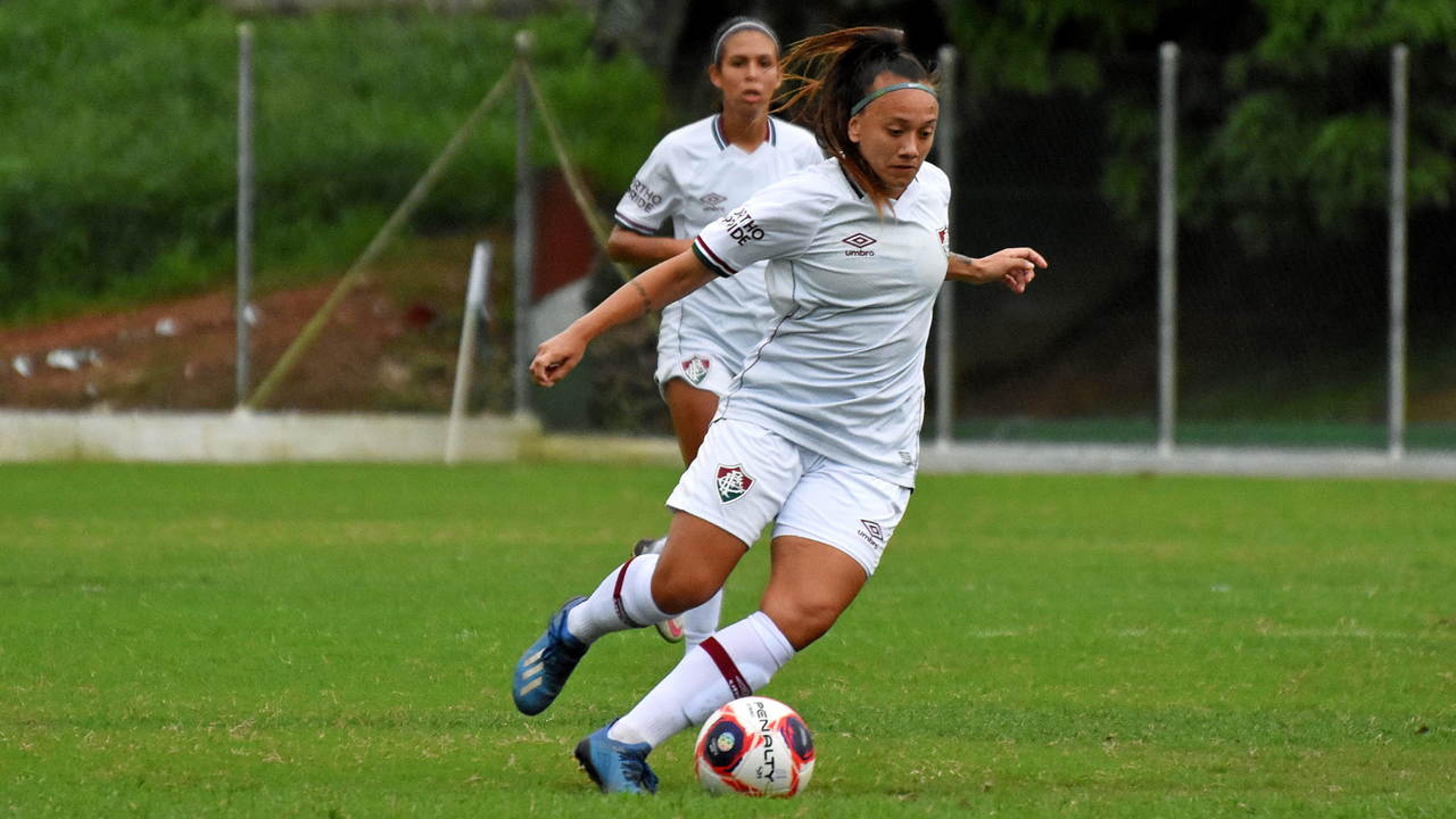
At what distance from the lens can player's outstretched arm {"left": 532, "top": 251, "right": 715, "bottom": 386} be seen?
5117 millimetres

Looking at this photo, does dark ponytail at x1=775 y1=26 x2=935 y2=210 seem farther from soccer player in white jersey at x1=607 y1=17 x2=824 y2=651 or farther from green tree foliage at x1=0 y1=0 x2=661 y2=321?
green tree foliage at x1=0 y1=0 x2=661 y2=321

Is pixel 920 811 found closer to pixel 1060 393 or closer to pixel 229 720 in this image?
pixel 229 720

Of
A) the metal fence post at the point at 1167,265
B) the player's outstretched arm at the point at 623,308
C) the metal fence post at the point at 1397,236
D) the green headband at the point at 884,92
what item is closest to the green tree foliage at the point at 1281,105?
the metal fence post at the point at 1397,236

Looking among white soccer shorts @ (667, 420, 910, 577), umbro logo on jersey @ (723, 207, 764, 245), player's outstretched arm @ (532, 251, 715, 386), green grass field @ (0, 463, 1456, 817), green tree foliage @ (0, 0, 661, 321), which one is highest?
green tree foliage @ (0, 0, 661, 321)

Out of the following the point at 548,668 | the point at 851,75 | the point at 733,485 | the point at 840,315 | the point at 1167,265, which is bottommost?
the point at 548,668

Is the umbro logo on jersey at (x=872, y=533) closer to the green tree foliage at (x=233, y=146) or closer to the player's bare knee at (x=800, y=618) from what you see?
the player's bare knee at (x=800, y=618)

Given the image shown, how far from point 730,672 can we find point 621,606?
1.50 feet

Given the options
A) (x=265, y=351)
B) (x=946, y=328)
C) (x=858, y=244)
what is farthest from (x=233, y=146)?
(x=858, y=244)

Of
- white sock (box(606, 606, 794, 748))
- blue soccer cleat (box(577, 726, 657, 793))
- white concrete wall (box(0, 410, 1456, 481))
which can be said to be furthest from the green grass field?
white concrete wall (box(0, 410, 1456, 481))

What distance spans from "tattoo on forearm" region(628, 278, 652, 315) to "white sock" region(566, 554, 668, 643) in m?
0.66

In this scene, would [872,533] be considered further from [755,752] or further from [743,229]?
[743,229]

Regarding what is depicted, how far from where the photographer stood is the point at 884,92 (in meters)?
5.50

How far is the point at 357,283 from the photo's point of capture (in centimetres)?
1864

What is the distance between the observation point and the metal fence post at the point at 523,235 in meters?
18.3
